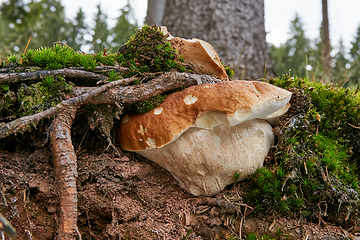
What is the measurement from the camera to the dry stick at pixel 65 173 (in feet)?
3.84

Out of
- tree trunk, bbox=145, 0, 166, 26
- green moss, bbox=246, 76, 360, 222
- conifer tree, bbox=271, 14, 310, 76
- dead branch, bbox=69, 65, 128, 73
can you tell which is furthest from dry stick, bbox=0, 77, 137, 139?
conifer tree, bbox=271, 14, 310, 76

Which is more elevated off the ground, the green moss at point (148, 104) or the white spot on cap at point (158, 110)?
the green moss at point (148, 104)

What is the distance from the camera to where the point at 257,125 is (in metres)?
1.58

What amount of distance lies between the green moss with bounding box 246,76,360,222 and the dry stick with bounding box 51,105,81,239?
104 cm

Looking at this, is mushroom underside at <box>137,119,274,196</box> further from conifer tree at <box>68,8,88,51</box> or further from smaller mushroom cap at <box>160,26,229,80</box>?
conifer tree at <box>68,8,88,51</box>

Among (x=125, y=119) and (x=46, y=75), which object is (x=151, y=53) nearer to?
(x=125, y=119)

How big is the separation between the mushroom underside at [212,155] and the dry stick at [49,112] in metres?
0.46

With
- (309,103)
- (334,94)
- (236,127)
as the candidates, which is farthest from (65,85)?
(334,94)

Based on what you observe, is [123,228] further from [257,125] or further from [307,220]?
[307,220]

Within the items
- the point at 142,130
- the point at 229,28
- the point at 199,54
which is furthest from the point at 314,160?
the point at 229,28

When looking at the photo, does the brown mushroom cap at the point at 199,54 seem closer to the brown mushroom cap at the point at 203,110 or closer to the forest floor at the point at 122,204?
the brown mushroom cap at the point at 203,110

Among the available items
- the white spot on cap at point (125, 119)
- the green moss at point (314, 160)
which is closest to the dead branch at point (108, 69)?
the white spot on cap at point (125, 119)

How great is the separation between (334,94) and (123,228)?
192cm

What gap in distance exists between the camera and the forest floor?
1385mm
